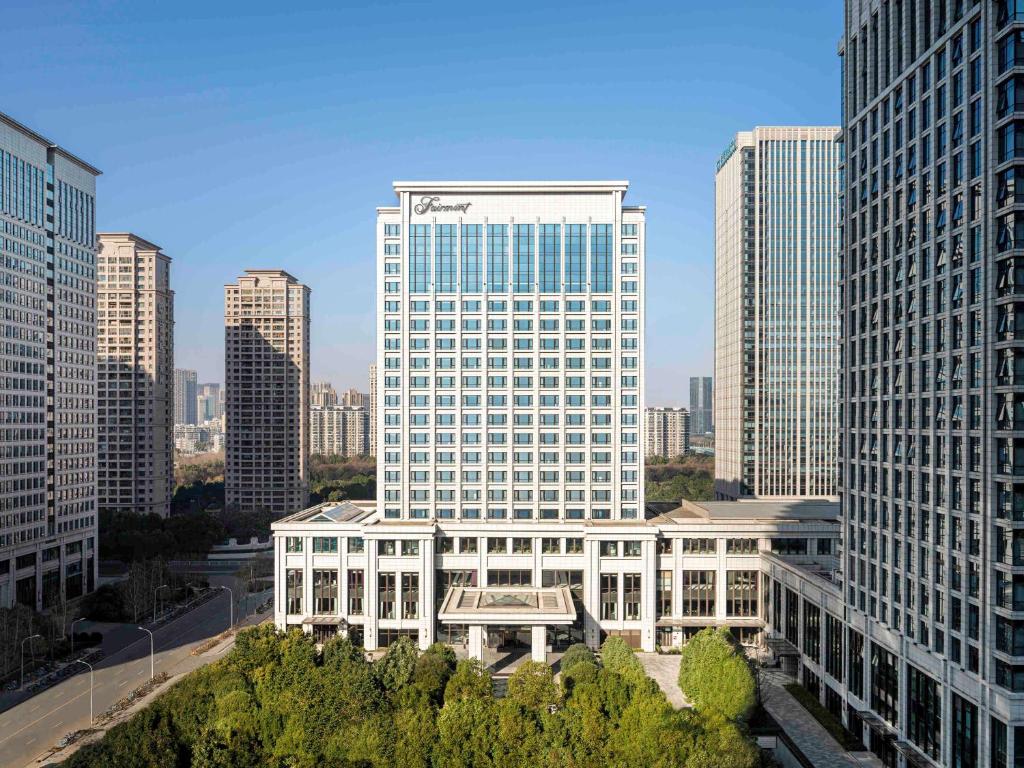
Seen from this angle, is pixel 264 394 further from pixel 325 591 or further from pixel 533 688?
pixel 533 688

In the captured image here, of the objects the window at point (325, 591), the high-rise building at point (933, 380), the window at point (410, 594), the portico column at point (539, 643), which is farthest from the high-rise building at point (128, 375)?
the high-rise building at point (933, 380)

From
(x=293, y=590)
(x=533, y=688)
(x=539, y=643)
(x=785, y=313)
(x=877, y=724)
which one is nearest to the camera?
(x=533, y=688)

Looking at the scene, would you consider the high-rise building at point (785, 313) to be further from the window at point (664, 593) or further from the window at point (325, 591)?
the window at point (325, 591)

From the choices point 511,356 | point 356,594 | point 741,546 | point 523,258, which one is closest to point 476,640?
point 356,594

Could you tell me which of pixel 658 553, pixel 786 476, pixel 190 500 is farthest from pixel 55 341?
pixel 786 476

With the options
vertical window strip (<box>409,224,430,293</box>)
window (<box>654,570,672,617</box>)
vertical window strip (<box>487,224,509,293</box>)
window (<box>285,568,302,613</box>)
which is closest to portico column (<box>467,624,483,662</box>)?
window (<box>654,570,672,617</box>)

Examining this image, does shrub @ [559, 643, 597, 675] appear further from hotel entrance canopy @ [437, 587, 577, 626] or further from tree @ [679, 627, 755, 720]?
tree @ [679, 627, 755, 720]
